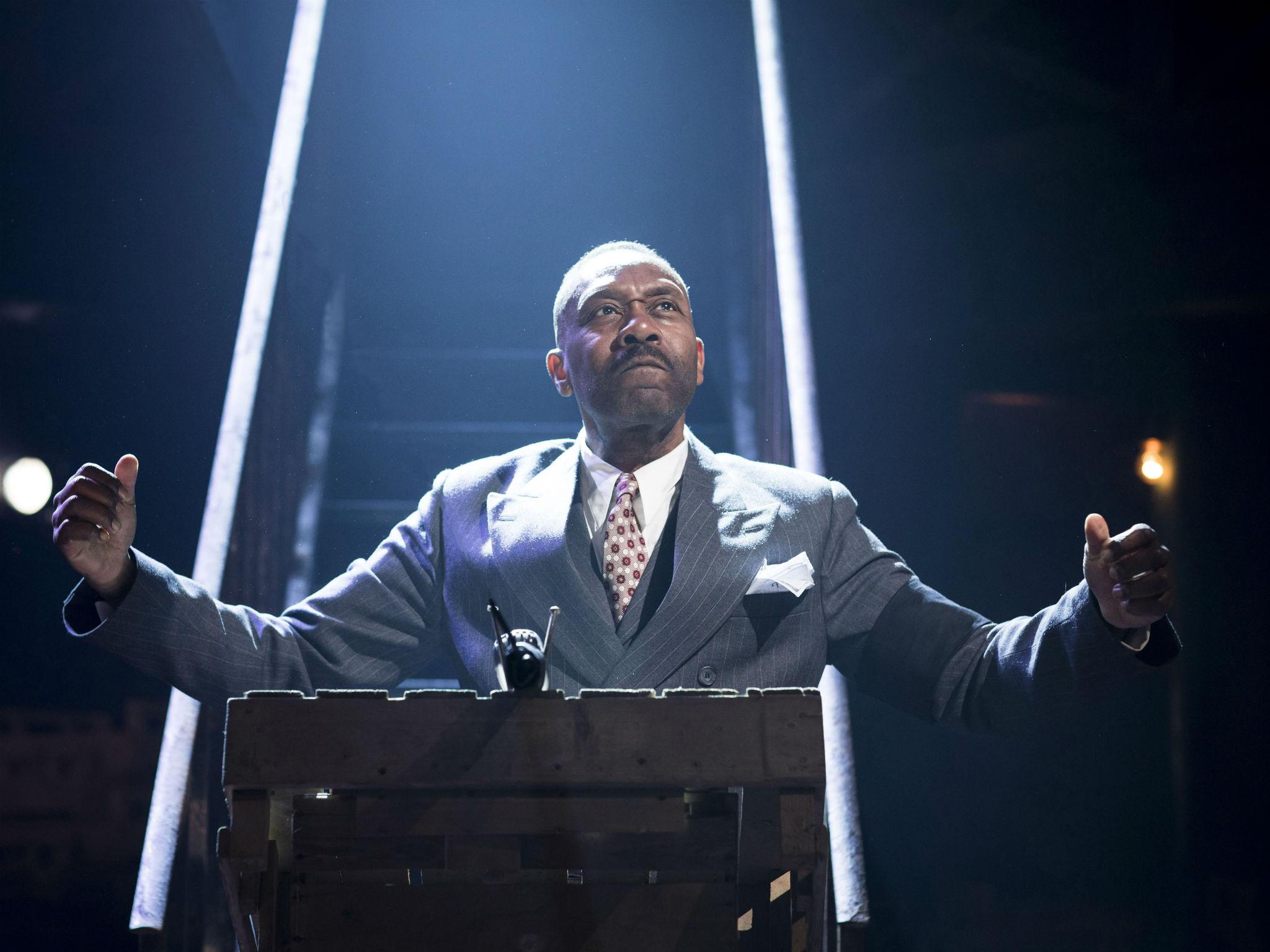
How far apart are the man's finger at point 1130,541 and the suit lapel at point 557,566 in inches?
31.0

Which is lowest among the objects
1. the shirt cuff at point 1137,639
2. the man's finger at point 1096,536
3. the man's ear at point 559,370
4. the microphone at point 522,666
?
the microphone at point 522,666

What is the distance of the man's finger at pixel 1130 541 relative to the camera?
1498 mm

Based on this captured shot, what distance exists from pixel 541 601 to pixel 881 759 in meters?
1.18

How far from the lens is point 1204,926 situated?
276 centimetres

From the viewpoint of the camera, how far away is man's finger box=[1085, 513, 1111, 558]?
60.7 inches

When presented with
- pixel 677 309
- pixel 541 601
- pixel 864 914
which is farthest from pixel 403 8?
pixel 864 914

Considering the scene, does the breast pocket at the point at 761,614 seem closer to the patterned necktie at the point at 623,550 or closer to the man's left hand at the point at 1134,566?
the patterned necktie at the point at 623,550

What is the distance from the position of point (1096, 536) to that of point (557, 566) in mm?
892

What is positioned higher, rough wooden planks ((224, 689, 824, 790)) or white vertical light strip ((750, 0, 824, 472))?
white vertical light strip ((750, 0, 824, 472))

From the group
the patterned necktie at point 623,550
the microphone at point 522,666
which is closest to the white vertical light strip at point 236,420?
the patterned necktie at point 623,550

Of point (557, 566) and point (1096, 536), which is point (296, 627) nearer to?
point (557, 566)

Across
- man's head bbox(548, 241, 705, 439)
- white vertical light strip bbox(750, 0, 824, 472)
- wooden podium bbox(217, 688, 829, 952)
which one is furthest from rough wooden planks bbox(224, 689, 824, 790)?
white vertical light strip bbox(750, 0, 824, 472)

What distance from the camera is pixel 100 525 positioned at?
1.60 meters

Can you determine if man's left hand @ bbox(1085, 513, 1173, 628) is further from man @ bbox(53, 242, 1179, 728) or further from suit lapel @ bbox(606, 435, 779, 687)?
suit lapel @ bbox(606, 435, 779, 687)
